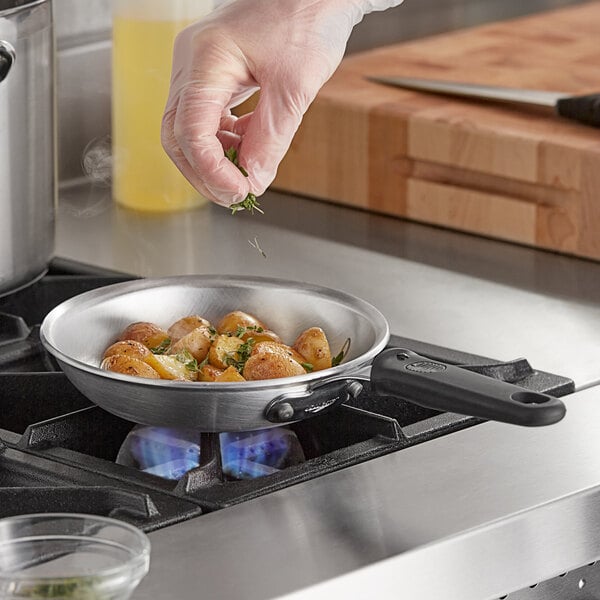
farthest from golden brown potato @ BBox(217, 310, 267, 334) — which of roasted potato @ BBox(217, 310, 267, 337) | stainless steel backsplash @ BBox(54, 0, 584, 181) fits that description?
stainless steel backsplash @ BBox(54, 0, 584, 181)

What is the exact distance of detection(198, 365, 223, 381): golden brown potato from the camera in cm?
95

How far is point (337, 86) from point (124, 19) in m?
0.26

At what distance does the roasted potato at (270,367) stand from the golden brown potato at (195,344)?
6 cm

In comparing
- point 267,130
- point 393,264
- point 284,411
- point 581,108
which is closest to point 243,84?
point 267,130

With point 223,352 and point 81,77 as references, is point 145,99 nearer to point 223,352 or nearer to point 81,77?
point 81,77

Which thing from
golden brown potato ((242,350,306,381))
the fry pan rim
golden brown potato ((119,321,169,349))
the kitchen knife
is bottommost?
golden brown potato ((119,321,169,349))

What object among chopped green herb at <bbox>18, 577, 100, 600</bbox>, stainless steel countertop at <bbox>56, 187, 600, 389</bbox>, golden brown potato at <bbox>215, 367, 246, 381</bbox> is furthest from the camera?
stainless steel countertop at <bbox>56, 187, 600, 389</bbox>

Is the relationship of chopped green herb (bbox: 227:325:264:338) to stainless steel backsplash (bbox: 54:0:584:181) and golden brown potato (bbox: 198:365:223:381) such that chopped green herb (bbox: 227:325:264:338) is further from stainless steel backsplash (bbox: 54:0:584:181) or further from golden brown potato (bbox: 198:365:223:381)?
stainless steel backsplash (bbox: 54:0:584:181)

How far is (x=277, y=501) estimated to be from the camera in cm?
85

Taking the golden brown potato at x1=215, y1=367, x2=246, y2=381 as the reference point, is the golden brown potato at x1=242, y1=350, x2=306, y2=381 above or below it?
above

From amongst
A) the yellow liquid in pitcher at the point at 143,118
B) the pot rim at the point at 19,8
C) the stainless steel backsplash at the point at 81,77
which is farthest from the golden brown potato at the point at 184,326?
the stainless steel backsplash at the point at 81,77

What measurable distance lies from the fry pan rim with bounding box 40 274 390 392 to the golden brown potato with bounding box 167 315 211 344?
0.05 m

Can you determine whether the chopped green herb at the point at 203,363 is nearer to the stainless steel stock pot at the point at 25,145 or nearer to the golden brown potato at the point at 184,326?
the golden brown potato at the point at 184,326

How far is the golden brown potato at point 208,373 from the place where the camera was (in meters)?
0.95
